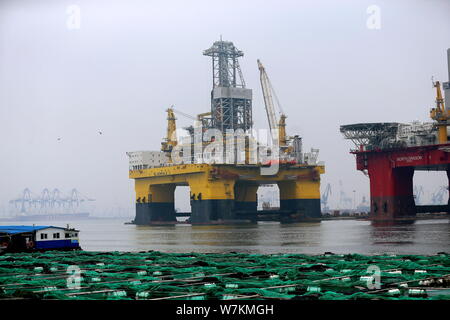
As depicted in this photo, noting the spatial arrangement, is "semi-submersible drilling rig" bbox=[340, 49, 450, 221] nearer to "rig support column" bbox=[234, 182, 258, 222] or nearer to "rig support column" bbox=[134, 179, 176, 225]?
"rig support column" bbox=[234, 182, 258, 222]

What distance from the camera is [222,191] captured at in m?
61.7

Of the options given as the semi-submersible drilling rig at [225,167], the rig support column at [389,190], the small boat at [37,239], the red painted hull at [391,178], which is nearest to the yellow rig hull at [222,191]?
the semi-submersible drilling rig at [225,167]

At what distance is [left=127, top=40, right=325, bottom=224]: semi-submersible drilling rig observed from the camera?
61.7m

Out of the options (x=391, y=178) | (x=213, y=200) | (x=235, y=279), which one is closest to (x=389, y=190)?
(x=391, y=178)

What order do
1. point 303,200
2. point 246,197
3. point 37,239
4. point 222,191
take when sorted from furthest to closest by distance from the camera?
point 246,197 → point 303,200 → point 222,191 → point 37,239

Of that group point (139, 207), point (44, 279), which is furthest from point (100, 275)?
point (139, 207)

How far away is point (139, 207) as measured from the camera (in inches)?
2844

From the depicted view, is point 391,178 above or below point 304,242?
above

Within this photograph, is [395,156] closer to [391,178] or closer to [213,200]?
[391,178]

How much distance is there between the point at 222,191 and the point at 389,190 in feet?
50.4

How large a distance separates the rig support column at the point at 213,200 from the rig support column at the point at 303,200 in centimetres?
630

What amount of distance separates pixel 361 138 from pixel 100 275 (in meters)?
44.9

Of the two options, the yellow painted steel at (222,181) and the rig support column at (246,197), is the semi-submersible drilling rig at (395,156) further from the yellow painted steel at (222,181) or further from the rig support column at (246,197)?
the rig support column at (246,197)
